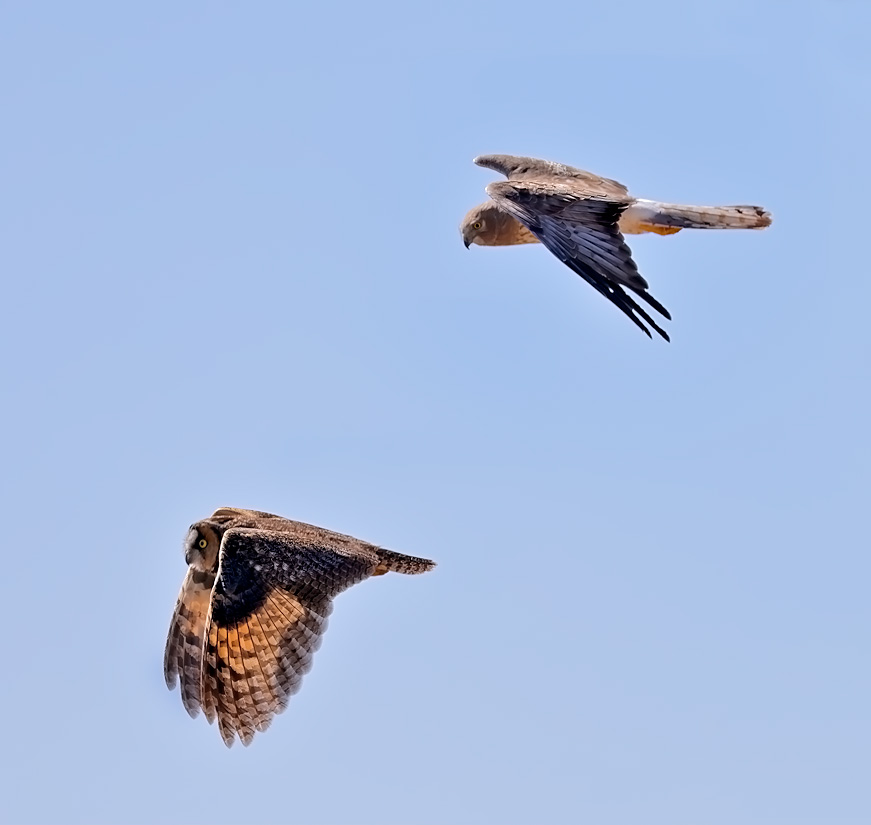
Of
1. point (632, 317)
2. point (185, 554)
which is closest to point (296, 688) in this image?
point (185, 554)

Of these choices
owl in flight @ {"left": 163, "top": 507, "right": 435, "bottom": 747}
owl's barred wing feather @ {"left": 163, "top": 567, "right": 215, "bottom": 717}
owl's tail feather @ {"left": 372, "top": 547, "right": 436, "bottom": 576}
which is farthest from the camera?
owl's tail feather @ {"left": 372, "top": 547, "right": 436, "bottom": 576}

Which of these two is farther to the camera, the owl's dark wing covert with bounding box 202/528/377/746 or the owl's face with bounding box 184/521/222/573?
the owl's face with bounding box 184/521/222/573

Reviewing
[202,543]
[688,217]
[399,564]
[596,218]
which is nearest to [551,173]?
[688,217]

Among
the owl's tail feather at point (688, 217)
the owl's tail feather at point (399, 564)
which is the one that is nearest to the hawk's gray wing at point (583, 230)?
the owl's tail feather at point (688, 217)

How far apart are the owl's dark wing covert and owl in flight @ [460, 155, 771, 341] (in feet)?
11.8

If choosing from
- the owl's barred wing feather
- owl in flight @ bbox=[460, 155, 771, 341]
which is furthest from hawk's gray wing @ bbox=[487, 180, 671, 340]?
the owl's barred wing feather

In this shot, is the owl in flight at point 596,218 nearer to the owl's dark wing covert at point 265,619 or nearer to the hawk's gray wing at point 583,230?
the hawk's gray wing at point 583,230

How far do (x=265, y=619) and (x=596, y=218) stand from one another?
495 centimetres

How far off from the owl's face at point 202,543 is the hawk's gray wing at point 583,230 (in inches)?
160

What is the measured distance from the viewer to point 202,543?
15750 millimetres

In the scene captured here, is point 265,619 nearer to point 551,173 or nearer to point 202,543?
point 202,543

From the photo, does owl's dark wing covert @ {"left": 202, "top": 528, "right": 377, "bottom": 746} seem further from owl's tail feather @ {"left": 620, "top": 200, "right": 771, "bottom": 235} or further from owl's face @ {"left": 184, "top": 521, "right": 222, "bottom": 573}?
owl's tail feather @ {"left": 620, "top": 200, "right": 771, "bottom": 235}

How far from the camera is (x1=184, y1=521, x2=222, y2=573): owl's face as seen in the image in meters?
15.7

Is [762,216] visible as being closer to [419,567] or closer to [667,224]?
[667,224]
